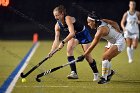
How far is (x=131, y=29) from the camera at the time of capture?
59.4 feet

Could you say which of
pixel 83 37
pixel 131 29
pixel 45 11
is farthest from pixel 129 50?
pixel 45 11

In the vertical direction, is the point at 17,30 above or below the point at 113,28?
below

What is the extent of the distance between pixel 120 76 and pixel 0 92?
3.66m

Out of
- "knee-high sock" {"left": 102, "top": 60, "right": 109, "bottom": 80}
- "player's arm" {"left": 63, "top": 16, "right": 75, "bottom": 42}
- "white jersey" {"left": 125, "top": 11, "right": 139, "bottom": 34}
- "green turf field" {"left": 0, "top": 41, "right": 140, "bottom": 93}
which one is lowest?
"green turf field" {"left": 0, "top": 41, "right": 140, "bottom": 93}

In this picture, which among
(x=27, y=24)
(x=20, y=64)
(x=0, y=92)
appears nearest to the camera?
(x=0, y=92)

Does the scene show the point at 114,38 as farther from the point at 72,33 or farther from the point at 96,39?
the point at 72,33

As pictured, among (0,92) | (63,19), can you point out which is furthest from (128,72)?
(0,92)

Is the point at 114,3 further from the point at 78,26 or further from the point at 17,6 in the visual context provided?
the point at 78,26

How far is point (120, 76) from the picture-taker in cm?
1427

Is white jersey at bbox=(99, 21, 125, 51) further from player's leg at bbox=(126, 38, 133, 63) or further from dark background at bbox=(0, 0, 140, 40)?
dark background at bbox=(0, 0, 140, 40)

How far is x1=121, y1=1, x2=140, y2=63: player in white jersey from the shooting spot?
58.2 feet

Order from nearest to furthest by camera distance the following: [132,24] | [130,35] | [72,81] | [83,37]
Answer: [72,81] → [83,37] → [130,35] → [132,24]

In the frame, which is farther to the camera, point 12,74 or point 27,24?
point 27,24

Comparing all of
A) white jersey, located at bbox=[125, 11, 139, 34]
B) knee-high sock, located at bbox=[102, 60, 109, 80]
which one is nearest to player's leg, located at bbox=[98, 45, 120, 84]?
knee-high sock, located at bbox=[102, 60, 109, 80]
